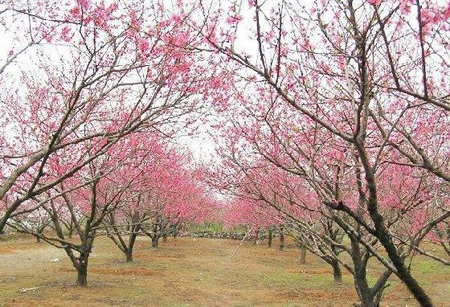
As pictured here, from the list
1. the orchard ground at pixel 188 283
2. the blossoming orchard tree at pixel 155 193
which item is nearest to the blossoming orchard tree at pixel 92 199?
the blossoming orchard tree at pixel 155 193

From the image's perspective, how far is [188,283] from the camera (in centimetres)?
1623

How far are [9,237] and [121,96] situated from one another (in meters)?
34.7

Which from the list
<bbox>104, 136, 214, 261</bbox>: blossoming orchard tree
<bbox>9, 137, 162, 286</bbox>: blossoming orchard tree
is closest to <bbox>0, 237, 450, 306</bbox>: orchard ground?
<bbox>9, 137, 162, 286</bbox>: blossoming orchard tree

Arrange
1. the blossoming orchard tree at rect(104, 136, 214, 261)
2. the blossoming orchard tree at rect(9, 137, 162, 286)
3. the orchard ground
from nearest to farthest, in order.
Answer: the blossoming orchard tree at rect(9, 137, 162, 286) → the orchard ground → the blossoming orchard tree at rect(104, 136, 214, 261)

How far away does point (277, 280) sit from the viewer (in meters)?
18.1

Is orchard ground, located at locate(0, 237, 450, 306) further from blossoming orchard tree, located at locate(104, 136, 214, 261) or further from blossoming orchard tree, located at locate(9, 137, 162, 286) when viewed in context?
blossoming orchard tree, located at locate(104, 136, 214, 261)

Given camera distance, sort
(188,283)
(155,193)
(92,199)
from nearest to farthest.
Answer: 1. (92,199)
2. (188,283)
3. (155,193)

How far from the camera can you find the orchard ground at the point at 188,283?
1316 cm

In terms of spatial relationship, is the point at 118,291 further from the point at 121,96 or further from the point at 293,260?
the point at 293,260

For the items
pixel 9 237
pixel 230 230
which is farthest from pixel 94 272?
pixel 230 230

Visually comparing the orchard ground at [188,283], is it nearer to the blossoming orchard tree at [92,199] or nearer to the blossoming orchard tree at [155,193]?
the blossoming orchard tree at [92,199]

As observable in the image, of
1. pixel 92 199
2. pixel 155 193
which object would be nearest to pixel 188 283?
A: pixel 155 193

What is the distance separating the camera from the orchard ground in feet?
43.2

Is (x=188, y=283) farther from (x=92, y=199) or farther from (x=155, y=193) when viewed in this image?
(x=92, y=199)
